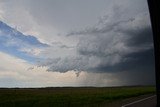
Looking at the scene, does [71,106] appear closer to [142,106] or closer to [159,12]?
[142,106]

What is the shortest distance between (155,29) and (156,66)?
93.3 inches

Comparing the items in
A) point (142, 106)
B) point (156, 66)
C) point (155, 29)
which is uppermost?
point (155, 29)

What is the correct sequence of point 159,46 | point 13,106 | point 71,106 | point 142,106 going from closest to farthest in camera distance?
point 159,46 → point 142,106 → point 71,106 → point 13,106

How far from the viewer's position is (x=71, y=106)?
34.1 metres

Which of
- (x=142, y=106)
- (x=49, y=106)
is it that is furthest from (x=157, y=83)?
(x=49, y=106)

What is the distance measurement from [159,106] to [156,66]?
340 cm

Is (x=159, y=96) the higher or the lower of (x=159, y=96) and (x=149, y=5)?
the lower

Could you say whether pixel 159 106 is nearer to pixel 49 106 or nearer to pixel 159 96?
pixel 159 96

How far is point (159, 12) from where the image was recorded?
1973 centimetres

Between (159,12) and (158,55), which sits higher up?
(159,12)

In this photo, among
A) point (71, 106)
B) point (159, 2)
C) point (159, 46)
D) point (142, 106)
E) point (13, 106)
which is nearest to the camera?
point (159, 2)

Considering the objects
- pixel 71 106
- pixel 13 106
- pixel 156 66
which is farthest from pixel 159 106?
pixel 13 106

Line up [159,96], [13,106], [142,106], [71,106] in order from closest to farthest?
[159,96]
[142,106]
[71,106]
[13,106]

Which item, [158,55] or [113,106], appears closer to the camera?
[158,55]
